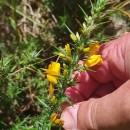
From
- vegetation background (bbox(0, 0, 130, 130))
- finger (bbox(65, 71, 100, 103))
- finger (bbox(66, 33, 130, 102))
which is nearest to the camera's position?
finger (bbox(66, 33, 130, 102))

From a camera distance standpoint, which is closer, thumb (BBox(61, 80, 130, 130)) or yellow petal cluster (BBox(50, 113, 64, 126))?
thumb (BBox(61, 80, 130, 130))

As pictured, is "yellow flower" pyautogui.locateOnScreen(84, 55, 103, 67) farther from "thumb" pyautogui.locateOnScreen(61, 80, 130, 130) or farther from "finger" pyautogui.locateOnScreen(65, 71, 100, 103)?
"finger" pyautogui.locateOnScreen(65, 71, 100, 103)

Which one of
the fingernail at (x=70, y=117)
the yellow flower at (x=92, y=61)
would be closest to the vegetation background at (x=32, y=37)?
the fingernail at (x=70, y=117)

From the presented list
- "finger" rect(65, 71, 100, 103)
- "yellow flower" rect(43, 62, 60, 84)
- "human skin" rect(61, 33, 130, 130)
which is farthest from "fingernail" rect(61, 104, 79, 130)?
"yellow flower" rect(43, 62, 60, 84)

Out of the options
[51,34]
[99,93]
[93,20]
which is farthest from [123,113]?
[51,34]

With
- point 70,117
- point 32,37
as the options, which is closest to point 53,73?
point 70,117

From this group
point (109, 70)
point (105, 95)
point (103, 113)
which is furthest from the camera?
point (109, 70)

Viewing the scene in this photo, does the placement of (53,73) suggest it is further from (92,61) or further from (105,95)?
(105,95)
